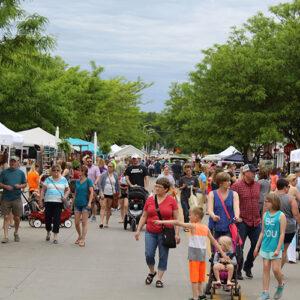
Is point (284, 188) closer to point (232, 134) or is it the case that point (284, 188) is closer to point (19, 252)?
point (19, 252)

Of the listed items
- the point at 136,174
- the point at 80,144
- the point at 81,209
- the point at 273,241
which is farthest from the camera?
the point at 80,144

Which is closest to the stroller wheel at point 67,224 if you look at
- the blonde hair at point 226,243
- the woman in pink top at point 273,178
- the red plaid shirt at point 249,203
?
the woman in pink top at point 273,178

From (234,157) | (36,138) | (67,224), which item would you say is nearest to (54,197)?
(67,224)

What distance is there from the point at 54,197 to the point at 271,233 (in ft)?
22.9

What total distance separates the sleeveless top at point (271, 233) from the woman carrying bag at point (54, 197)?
6.74 metres

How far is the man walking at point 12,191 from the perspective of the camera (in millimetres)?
15320

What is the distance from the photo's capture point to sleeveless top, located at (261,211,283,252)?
377 inches

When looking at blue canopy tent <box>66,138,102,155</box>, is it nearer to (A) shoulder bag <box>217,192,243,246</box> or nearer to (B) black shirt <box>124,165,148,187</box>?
(B) black shirt <box>124,165,148,187</box>

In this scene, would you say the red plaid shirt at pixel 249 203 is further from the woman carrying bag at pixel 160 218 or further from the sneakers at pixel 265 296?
the sneakers at pixel 265 296

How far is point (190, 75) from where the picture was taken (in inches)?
2354

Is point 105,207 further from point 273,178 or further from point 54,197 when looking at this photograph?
point 273,178

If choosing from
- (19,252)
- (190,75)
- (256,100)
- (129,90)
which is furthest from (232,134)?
(19,252)

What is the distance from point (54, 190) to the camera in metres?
15.6

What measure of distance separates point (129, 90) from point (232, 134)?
27.2 m
